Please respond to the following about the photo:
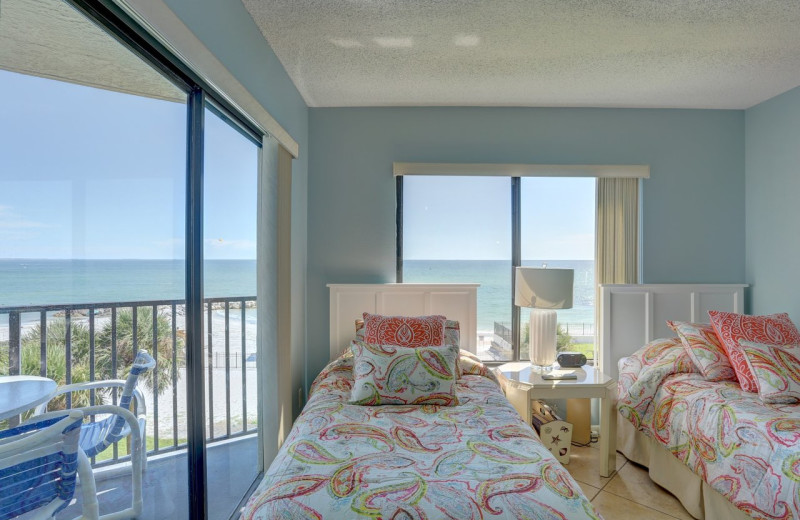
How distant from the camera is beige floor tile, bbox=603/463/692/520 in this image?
2.39 metres

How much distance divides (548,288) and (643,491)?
1.30 meters

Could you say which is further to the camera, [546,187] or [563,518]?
[546,187]

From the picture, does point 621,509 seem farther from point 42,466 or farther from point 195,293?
point 42,466

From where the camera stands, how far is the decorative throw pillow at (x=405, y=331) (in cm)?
266

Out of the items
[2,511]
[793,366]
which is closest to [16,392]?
[2,511]

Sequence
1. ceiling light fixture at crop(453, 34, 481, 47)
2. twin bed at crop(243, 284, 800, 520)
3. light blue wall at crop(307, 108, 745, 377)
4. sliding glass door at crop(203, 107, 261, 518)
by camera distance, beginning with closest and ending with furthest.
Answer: twin bed at crop(243, 284, 800, 520) < sliding glass door at crop(203, 107, 261, 518) < ceiling light fixture at crop(453, 34, 481, 47) < light blue wall at crop(307, 108, 745, 377)

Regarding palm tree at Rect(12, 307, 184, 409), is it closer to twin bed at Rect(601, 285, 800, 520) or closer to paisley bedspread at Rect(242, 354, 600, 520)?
paisley bedspread at Rect(242, 354, 600, 520)

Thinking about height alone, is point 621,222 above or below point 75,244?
above

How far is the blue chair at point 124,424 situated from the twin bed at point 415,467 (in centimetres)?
38

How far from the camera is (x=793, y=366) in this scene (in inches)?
90.4

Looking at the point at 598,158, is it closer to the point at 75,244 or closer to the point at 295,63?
the point at 295,63

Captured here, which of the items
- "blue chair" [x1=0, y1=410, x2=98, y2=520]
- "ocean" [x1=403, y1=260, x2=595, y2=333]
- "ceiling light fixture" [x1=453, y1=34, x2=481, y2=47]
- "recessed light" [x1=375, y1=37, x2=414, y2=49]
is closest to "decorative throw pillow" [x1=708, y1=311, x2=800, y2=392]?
"ocean" [x1=403, y1=260, x2=595, y2=333]

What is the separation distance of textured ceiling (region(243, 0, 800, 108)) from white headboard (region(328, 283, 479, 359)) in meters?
1.41

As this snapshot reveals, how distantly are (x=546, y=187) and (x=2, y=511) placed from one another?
345cm
